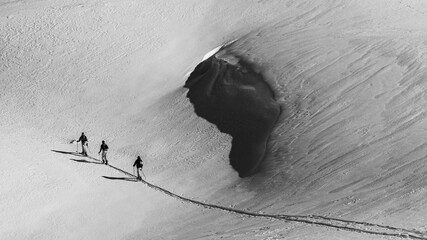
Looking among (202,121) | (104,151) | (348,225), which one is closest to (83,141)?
(104,151)

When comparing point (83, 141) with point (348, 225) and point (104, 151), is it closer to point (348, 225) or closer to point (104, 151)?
point (104, 151)

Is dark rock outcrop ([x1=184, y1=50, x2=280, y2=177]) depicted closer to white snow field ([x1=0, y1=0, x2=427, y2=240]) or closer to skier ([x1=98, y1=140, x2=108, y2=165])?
white snow field ([x1=0, y1=0, x2=427, y2=240])

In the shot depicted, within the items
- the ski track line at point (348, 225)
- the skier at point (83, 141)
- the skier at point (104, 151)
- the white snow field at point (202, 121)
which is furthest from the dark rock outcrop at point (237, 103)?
the skier at point (83, 141)

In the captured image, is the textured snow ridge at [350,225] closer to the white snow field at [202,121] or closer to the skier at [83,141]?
the white snow field at [202,121]

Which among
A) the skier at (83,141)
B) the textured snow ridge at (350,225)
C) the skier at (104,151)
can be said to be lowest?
the textured snow ridge at (350,225)

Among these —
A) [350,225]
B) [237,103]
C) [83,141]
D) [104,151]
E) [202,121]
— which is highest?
[83,141]
